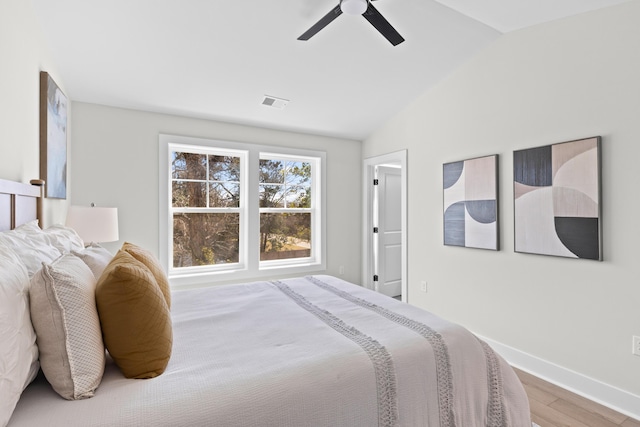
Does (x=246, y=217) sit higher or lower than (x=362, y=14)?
lower

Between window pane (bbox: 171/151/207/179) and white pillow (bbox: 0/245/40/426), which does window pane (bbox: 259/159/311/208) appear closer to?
window pane (bbox: 171/151/207/179)

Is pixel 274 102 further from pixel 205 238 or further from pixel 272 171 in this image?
pixel 205 238

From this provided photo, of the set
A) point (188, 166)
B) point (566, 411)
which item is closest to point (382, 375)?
point (566, 411)

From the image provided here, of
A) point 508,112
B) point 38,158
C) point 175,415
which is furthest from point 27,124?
point 508,112

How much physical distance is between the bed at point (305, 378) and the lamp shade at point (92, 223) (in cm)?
95

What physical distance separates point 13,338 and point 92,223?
1.84m

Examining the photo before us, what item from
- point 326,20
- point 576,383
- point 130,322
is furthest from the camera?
point 576,383

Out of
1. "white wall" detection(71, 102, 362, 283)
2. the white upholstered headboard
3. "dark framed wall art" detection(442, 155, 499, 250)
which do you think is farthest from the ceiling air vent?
the white upholstered headboard

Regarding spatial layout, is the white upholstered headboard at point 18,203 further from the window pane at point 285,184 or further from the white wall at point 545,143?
the white wall at point 545,143

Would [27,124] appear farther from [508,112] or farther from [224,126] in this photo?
[508,112]

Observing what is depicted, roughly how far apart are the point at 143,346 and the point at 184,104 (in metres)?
2.64

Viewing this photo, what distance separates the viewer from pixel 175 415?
91 cm

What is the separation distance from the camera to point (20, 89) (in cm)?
162

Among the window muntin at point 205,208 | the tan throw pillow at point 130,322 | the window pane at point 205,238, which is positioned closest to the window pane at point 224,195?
the window muntin at point 205,208
